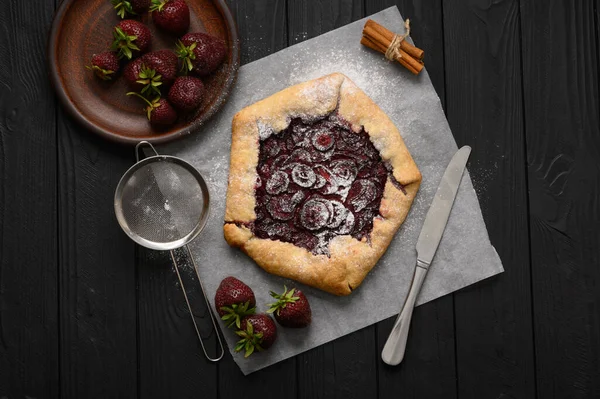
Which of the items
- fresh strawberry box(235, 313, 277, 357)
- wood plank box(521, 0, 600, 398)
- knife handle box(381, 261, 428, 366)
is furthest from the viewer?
wood plank box(521, 0, 600, 398)

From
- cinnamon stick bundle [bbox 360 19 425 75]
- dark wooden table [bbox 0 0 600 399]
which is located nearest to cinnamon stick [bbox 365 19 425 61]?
cinnamon stick bundle [bbox 360 19 425 75]

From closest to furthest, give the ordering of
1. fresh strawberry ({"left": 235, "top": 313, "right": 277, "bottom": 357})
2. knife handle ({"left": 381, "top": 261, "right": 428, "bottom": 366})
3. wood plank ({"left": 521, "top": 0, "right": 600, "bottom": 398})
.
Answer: fresh strawberry ({"left": 235, "top": 313, "right": 277, "bottom": 357}) → knife handle ({"left": 381, "top": 261, "right": 428, "bottom": 366}) → wood plank ({"left": 521, "top": 0, "right": 600, "bottom": 398})

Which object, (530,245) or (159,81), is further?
(530,245)

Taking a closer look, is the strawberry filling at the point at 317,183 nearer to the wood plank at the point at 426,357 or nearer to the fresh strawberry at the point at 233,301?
the fresh strawberry at the point at 233,301

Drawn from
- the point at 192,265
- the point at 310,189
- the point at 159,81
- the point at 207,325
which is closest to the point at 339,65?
the point at 310,189

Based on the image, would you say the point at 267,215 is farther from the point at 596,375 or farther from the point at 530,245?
the point at 596,375

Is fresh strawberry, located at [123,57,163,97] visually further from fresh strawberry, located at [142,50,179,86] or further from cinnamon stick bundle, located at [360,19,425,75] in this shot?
cinnamon stick bundle, located at [360,19,425,75]

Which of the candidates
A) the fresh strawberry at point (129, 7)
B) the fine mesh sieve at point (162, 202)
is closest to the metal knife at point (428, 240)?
the fine mesh sieve at point (162, 202)
